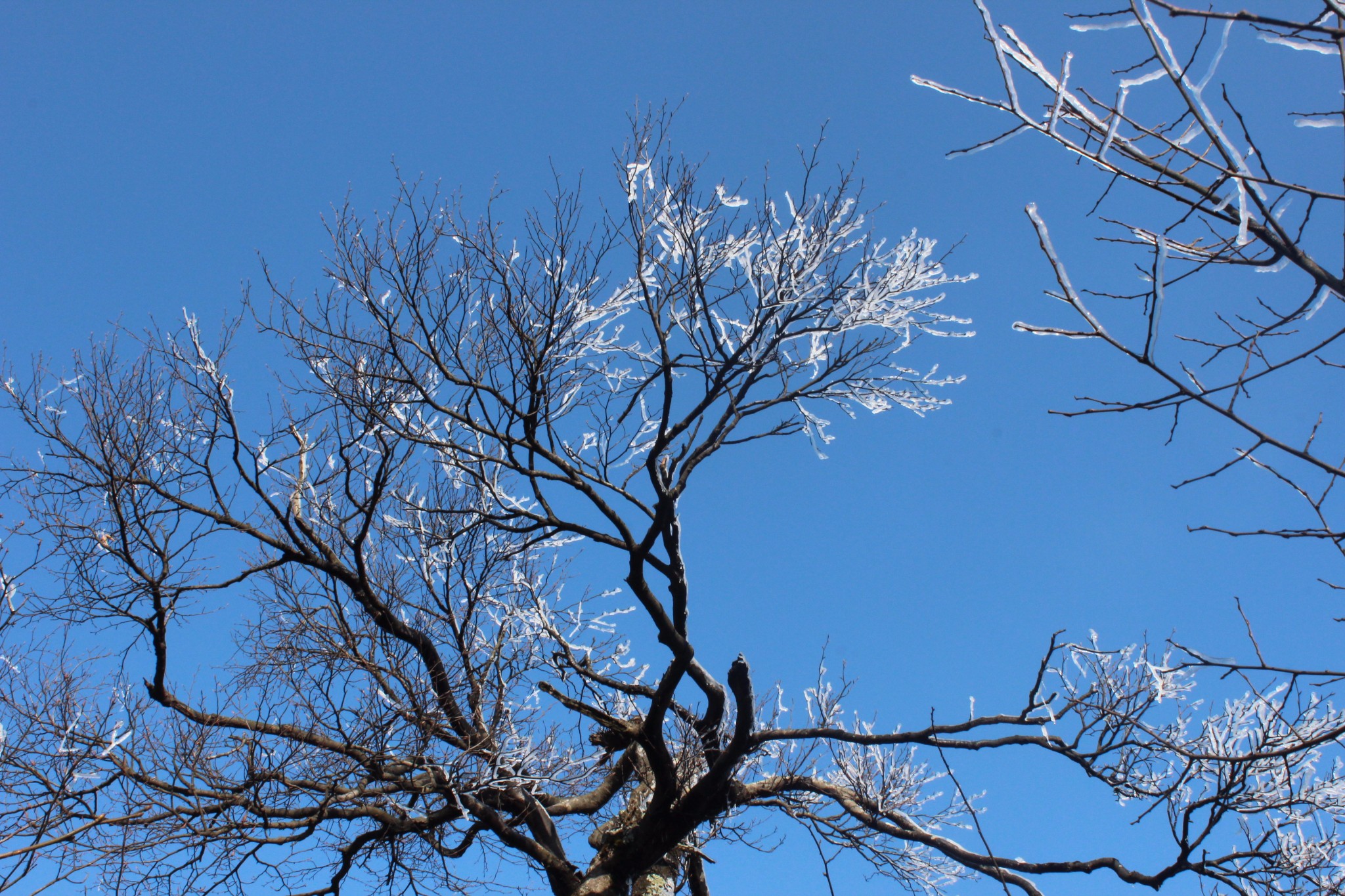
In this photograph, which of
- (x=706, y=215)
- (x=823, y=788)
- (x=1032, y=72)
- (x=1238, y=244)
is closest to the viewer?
(x=1238, y=244)

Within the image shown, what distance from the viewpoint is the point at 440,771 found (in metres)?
6.15

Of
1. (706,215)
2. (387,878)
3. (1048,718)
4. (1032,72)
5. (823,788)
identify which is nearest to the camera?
(1032,72)

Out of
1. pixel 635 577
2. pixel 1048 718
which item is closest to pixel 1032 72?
pixel 635 577

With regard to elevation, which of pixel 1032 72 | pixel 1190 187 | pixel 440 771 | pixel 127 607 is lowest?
pixel 1190 187

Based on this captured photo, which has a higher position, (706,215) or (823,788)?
(706,215)

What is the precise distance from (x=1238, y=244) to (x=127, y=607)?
732 cm

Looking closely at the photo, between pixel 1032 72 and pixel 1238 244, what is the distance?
0.53 metres

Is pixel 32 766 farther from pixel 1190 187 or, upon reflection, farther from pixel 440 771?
pixel 1190 187

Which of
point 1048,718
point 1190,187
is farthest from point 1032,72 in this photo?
point 1048,718

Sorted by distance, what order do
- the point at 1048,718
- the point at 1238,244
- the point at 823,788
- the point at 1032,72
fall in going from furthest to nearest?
1. the point at 823,788
2. the point at 1048,718
3. the point at 1032,72
4. the point at 1238,244

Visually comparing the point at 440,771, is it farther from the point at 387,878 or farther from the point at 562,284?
the point at 562,284

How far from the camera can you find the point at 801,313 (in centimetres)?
561

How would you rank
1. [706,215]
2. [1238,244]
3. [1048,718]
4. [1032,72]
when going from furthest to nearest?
[1048,718]
[706,215]
[1032,72]
[1238,244]

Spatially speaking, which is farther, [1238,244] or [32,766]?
[32,766]
